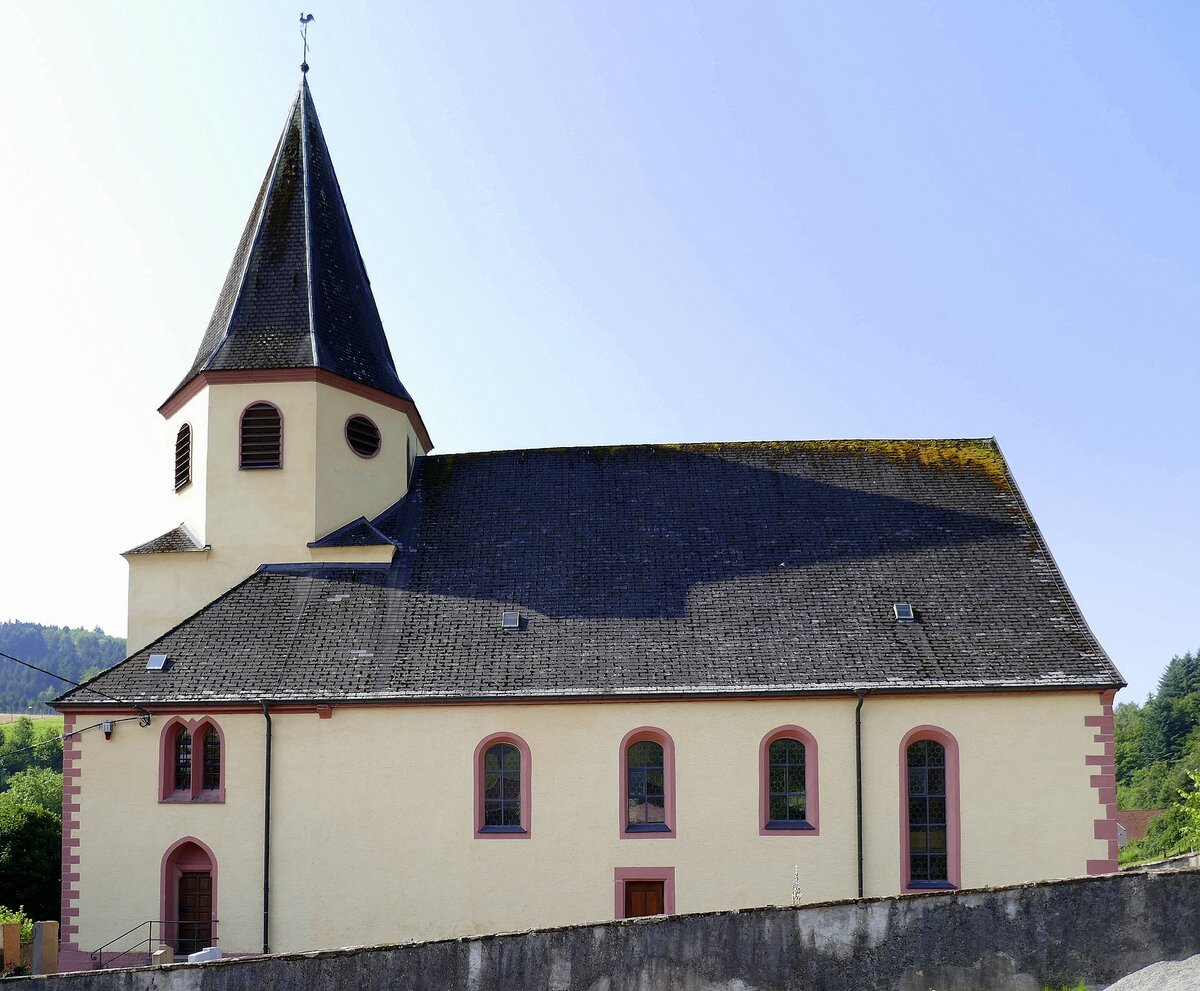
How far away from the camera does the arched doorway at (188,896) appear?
65.7ft

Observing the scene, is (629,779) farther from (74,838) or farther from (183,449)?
(183,449)

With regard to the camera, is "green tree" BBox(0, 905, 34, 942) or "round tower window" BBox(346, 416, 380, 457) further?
"round tower window" BBox(346, 416, 380, 457)

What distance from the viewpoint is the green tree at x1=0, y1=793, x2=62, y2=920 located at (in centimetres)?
2755

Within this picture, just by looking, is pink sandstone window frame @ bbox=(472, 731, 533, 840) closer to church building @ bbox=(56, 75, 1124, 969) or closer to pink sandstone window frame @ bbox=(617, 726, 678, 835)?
church building @ bbox=(56, 75, 1124, 969)

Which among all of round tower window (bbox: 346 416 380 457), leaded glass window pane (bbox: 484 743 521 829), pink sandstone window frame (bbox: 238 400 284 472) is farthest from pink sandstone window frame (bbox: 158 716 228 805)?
round tower window (bbox: 346 416 380 457)

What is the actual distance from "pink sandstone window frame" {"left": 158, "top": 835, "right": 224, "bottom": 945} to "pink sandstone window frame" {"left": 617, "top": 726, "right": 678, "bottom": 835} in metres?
6.90

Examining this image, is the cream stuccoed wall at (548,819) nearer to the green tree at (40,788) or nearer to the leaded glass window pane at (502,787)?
the leaded glass window pane at (502,787)

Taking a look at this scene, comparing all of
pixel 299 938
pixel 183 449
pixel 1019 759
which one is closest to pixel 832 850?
pixel 1019 759

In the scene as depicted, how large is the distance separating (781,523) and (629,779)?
6.11m

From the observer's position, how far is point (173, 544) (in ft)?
77.7

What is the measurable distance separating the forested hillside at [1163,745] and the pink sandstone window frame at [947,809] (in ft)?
192

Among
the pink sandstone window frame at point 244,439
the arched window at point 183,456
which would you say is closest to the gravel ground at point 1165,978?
the pink sandstone window frame at point 244,439

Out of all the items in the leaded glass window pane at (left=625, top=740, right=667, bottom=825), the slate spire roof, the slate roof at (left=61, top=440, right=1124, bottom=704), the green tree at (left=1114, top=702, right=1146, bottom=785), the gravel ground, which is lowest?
the green tree at (left=1114, top=702, right=1146, bottom=785)

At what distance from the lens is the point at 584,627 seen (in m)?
21.1
